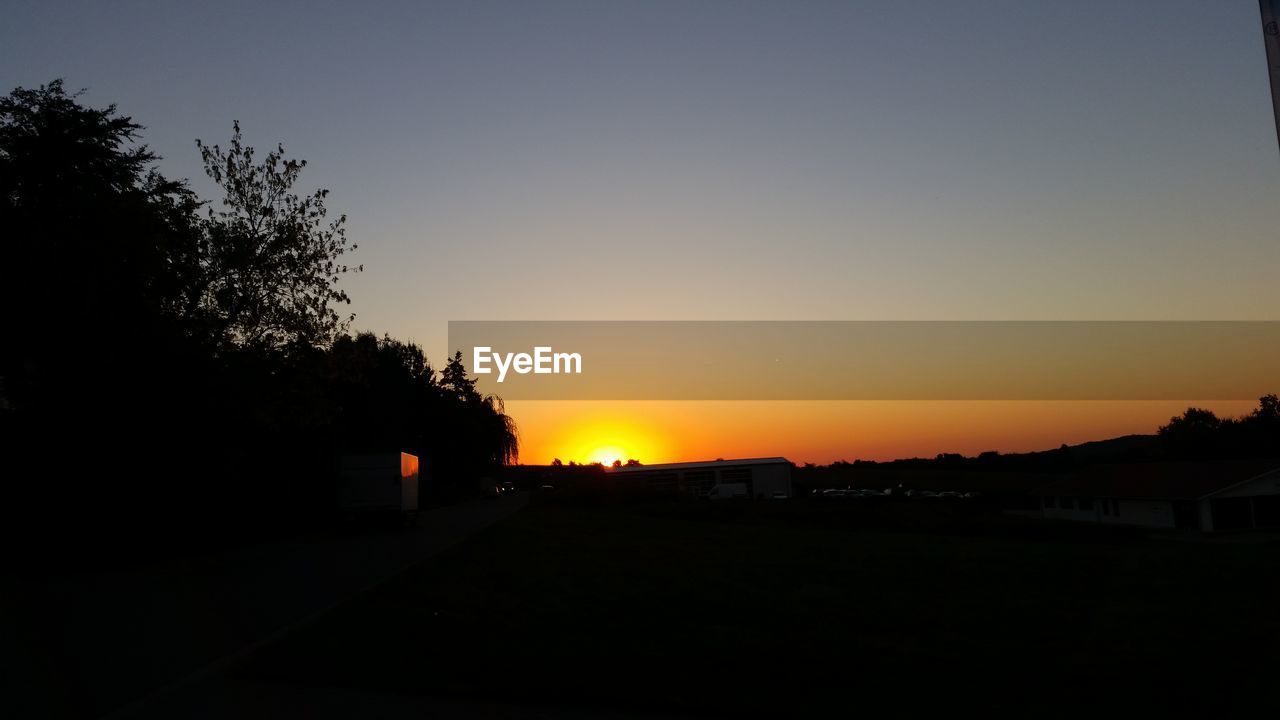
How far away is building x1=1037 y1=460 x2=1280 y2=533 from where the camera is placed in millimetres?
53594

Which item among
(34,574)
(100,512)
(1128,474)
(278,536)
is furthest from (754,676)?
(1128,474)

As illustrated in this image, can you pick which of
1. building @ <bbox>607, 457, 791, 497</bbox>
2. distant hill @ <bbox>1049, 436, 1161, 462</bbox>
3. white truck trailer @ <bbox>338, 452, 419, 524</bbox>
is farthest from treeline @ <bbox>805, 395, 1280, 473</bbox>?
white truck trailer @ <bbox>338, 452, 419, 524</bbox>

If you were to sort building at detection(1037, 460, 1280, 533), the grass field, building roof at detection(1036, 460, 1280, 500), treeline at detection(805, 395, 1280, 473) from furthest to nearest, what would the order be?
1. treeline at detection(805, 395, 1280, 473)
2. building roof at detection(1036, 460, 1280, 500)
3. building at detection(1037, 460, 1280, 533)
4. the grass field

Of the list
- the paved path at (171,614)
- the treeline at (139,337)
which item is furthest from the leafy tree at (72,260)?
the paved path at (171,614)

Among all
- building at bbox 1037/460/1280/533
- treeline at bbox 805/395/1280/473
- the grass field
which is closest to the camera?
the grass field

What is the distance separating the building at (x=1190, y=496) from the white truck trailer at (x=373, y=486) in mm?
44965

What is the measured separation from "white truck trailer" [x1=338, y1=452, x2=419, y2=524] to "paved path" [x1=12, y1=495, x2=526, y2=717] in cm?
1185

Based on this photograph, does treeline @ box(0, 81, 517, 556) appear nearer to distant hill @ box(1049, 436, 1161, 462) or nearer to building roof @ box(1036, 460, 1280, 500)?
building roof @ box(1036, 460, 1280, 500)

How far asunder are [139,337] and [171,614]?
12741mm

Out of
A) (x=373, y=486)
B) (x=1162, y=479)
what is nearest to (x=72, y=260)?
(x=373, y=486)

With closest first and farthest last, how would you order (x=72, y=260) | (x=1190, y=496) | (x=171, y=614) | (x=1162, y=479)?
(x=171, y=614), (x=72, y=260), (x=1190, y=496), (x=1162, y=479)

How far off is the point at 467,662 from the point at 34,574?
15.7 metres

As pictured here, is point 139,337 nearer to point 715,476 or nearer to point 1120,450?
point 715,476

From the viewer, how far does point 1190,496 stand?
5341 centimetres
